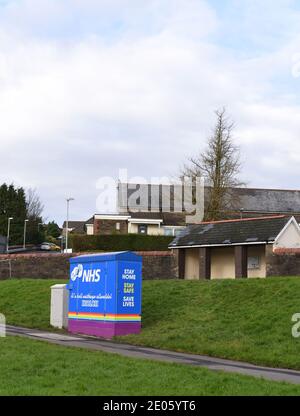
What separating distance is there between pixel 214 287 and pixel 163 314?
9.84 ft

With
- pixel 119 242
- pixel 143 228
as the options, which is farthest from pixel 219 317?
pixel 143 228

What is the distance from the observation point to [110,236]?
66562mm

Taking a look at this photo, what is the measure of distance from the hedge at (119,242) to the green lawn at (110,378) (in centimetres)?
5253

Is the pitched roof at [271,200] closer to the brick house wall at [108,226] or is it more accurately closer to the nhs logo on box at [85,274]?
the brick house wall at [108,226]

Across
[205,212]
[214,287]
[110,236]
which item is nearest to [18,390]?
[214,287]

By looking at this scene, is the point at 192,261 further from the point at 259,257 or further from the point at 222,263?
the point at 259,257

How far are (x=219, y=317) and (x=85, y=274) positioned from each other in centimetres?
427

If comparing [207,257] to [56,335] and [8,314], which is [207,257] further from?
[56,335]

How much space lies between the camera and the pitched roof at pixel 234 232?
109 feet

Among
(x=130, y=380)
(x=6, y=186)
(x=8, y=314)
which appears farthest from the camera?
(x=6, y=186)

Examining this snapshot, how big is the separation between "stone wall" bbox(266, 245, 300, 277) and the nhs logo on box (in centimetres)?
1266

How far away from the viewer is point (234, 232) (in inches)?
1375

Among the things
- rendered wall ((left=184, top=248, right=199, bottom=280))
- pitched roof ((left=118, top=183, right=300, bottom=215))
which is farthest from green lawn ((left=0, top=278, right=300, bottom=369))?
pitched roof ((left=118, top=183, right=300, bottom=215))

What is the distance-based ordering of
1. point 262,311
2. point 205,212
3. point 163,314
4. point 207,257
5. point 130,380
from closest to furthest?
1. point 130,380
2. point 262,311
3. point 163,314
4. point 207,257
5. point 205,212
